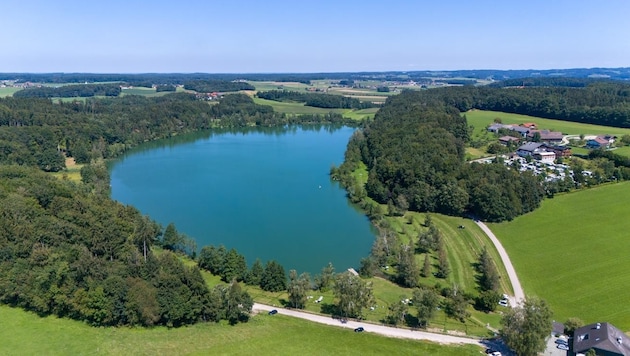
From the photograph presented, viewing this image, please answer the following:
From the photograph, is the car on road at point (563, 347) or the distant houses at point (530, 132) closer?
the car on road at point (563, 347)

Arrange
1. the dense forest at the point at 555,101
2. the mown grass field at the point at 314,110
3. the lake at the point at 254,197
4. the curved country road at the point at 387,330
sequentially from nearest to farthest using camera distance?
the curved country road at the point at 387,330 < the lake at the point at 254,197 < the dense forest at the point at 555,101 < the mown grass field at the point at 314,110

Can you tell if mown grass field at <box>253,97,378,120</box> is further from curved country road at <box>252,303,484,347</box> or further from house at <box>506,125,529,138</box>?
curved country road at <box>252,303,484,347</box>

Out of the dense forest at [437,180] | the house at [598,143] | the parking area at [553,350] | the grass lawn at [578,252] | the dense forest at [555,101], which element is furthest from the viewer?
the dense forest at [555,101]

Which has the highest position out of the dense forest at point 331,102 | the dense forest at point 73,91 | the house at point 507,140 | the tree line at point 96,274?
the dense forest at point 73,91

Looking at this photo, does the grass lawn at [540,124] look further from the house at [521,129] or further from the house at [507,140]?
the house at [507,140]

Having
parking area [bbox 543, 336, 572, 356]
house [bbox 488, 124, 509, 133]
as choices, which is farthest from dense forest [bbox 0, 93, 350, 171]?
parking area [bbox 543, 336, 572, 356]

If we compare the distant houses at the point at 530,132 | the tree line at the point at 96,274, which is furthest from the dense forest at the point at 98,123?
the distant houses at the point at 530,132

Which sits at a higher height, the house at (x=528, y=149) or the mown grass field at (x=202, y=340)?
the house at (x=528, y=149)

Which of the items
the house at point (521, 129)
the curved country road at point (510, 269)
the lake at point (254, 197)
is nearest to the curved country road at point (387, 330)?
the curved country road at point (510, 269)
